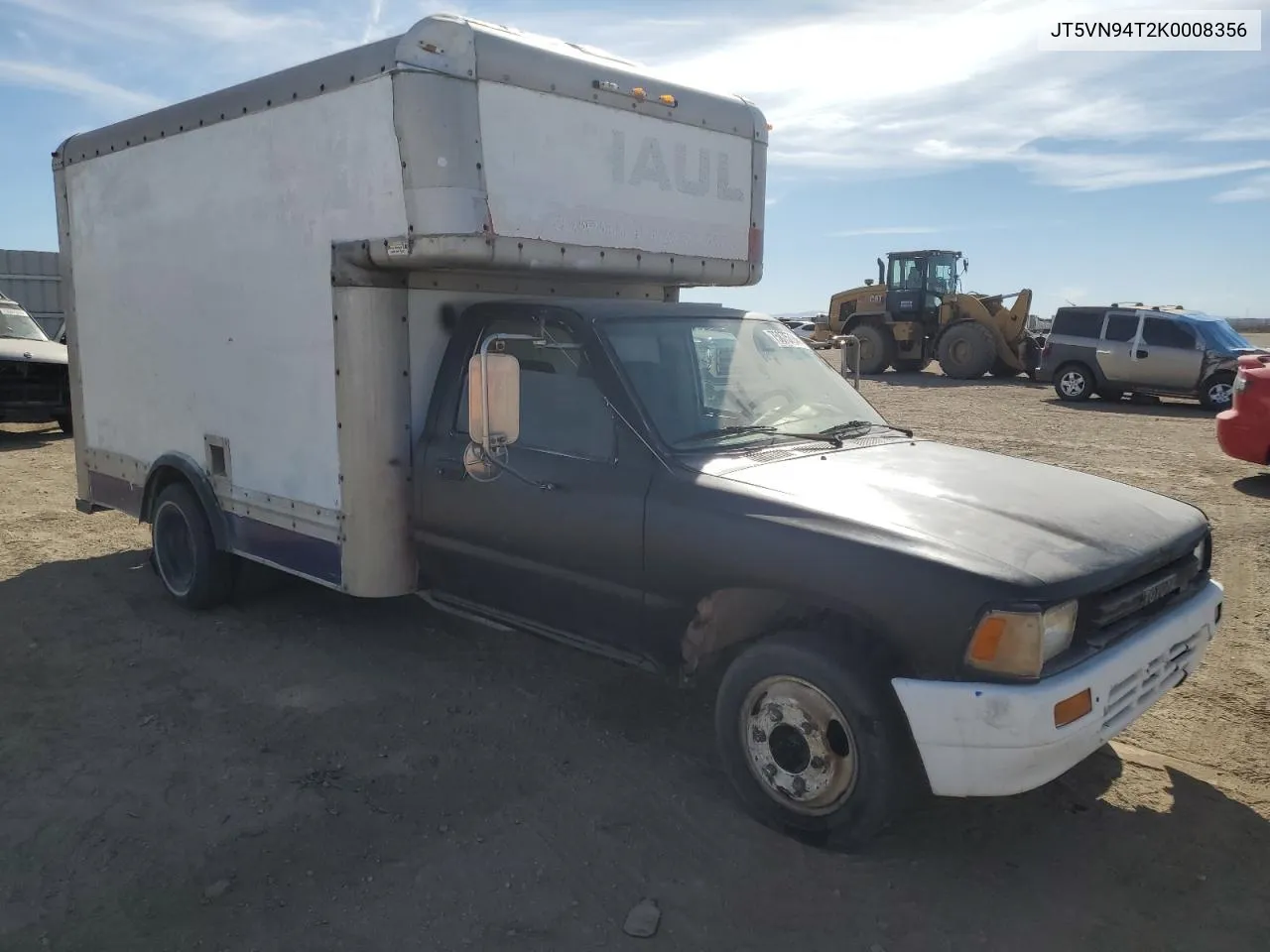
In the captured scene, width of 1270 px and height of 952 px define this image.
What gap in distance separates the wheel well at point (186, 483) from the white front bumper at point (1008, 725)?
13.6 feet

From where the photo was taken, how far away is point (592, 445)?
13.4 feet

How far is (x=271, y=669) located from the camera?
5215 mm

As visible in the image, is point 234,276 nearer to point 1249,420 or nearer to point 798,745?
point 798,745

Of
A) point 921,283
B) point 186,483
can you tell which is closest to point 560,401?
point 186,483

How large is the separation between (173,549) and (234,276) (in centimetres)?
187

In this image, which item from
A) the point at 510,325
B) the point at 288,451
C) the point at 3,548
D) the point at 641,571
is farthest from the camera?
the point at 3,548

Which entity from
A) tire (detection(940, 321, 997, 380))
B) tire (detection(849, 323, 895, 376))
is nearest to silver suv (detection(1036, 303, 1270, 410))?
tire (detection(940, 321, 997, 380))

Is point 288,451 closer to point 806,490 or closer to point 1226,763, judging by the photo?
point 806,490

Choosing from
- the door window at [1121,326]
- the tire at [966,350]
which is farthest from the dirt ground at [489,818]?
the tire at [966,350]

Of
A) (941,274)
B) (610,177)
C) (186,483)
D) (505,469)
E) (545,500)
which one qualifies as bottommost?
(186,483)

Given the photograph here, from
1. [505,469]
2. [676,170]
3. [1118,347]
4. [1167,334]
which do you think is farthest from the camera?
[1118,347]

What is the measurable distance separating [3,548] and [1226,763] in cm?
803

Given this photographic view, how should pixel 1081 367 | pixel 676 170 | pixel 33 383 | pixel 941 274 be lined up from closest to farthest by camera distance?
pixel 676 170 < pixel 33 383 < pixel 1081 367 < pixel 941 274

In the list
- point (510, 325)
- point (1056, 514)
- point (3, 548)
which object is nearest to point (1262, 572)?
point (1056, 514)
